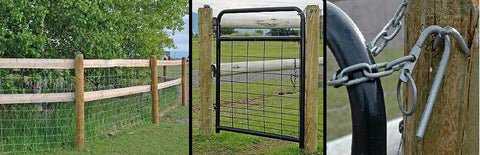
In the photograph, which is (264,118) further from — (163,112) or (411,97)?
(411,97)

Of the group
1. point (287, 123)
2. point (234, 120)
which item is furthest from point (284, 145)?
point (234, 120)

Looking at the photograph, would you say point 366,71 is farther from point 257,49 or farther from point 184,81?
point 184,81

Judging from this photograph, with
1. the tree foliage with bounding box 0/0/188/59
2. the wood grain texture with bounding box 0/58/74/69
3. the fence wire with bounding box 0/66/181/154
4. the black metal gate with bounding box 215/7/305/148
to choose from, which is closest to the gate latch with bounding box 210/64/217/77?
the black metal gate with bounding box 215/7/305/148

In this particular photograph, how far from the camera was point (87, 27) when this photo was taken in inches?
86.4

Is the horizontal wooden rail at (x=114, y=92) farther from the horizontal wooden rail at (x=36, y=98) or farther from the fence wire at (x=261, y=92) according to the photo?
the fence wire at (x=261, y=92)

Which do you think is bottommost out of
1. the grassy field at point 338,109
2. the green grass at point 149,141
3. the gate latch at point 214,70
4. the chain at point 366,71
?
the green grass at point 149,141

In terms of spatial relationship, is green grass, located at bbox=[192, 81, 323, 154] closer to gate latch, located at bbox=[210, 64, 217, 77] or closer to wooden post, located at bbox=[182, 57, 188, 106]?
gate latch, located at bbox=[210, 64, 217, 77]

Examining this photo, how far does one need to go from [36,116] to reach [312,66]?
1521 mm

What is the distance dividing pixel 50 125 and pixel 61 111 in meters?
0.09

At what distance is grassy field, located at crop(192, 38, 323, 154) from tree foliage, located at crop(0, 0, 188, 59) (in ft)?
1.49

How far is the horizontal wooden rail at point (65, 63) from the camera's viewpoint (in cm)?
210

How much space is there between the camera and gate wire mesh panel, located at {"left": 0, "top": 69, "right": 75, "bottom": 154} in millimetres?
2195

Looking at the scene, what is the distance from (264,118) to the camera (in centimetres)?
182

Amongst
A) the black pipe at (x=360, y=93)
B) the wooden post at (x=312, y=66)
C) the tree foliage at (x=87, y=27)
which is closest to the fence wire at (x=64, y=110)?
the tree foliage at (x=87, y=27)
